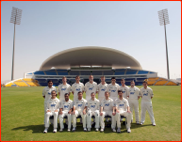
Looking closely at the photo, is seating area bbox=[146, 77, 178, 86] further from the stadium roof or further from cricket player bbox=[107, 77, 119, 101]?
cricket player bbox=[107, 77, 119, 101]

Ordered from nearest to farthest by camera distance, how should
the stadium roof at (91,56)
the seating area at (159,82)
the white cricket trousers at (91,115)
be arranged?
the white cricket trousers at (91,115), the stadium roof at (91,56), the seating area at (159,82)

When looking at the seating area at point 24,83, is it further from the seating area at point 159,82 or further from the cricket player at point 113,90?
the cricket player at point 113,90

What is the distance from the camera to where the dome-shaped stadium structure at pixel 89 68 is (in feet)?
149

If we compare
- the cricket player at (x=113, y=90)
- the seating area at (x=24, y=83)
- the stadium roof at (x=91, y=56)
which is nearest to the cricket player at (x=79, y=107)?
the cricket player at (x=113, y=90)

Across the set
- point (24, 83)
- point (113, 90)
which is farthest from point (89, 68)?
point (113, 90)

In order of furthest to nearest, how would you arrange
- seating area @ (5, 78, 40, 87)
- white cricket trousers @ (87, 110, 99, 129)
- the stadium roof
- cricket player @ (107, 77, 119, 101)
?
seating area @ (5, 78, 40, 87)
the stadium roof
cricket player @ (107, 77, 119, 101)
white cricket trousers @ (87, 110, 99, 129)

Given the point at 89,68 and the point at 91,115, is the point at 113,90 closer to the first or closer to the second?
the point at 91,115

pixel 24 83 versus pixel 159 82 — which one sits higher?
pixel 159 82

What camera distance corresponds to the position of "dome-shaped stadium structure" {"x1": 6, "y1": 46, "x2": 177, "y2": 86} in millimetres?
45500

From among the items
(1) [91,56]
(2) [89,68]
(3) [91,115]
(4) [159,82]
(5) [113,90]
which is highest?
(1) [91,56]

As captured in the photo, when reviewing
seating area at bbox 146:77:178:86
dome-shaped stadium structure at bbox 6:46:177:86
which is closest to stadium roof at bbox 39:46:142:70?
dome-shaped stadium structure at bbox 6:46:177:86

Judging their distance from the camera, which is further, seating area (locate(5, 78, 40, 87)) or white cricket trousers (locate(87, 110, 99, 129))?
seating area (locate(5, 78, 40, 87))

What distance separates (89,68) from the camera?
198ft

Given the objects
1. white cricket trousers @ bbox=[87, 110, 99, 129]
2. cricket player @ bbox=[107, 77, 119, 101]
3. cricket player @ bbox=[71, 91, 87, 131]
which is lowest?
white cricket trousers @ bbox=[87, 110, 99, 129]
